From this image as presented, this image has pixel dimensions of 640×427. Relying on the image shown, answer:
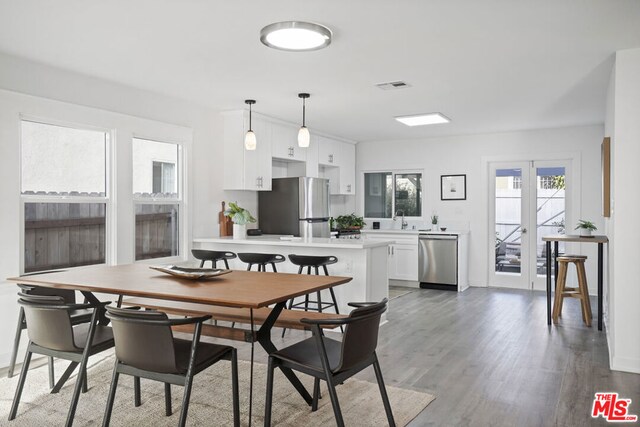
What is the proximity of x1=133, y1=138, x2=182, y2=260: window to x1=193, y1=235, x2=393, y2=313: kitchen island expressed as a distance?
525 mm

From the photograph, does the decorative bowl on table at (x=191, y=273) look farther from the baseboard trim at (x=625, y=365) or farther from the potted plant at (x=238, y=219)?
the baseboard trim at (x=625, y=365)

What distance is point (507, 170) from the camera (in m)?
7.94

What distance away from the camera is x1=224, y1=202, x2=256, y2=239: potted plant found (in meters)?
5.87

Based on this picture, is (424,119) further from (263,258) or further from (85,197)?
(85,197)

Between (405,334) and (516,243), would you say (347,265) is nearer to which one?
(405,334)

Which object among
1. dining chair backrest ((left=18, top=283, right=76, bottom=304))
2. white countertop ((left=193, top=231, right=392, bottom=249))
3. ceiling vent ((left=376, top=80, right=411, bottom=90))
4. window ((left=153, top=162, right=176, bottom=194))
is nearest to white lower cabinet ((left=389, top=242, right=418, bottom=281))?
white countertop ((left=193, top=231, right=392, bottom=249))

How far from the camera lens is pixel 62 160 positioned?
4.48m

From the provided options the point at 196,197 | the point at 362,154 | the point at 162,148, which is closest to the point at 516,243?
the point at 362,154

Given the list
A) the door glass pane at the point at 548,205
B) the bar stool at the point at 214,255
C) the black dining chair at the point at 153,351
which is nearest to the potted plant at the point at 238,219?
the bar stool at the point at 214,255

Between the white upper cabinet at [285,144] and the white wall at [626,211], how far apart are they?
13.0ft

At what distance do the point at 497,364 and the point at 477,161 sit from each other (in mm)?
4679

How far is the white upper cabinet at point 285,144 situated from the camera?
669cm

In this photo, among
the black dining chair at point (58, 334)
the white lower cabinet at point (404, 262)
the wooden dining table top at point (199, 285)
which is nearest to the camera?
the wooden dining table top at point (199, 285)

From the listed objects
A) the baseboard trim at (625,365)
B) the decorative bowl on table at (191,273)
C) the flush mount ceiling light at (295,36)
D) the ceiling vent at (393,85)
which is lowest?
the baseboard trim at (625,365)
